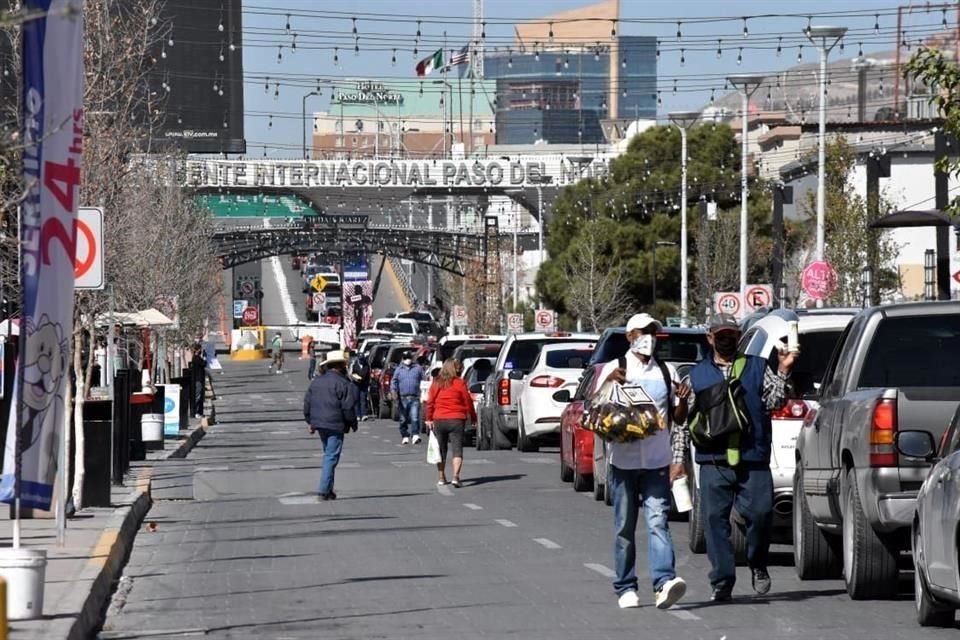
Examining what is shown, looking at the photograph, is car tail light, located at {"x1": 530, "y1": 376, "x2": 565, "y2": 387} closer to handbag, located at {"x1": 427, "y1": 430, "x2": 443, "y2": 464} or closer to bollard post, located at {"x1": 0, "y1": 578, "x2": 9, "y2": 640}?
handbag, located at {"x1": 427, "y1": 430, "x2": 443, "y2": 464}

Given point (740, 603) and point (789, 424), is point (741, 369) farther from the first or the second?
point (789, 424)

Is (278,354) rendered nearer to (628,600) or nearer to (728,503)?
(728,503)

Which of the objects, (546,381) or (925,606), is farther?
(546,381)

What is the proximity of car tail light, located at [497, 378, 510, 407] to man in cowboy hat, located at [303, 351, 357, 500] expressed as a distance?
463 inches

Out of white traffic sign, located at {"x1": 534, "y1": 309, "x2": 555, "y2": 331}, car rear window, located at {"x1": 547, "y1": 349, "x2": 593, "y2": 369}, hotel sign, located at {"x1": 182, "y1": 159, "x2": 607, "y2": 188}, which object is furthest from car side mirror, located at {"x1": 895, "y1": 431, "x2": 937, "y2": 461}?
hotel sign, located at {"x1": 182, "y1": 159, "x2": 607, "y2": 188}

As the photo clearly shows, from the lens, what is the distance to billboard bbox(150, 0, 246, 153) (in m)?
72.1

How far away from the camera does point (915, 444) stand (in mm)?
13742

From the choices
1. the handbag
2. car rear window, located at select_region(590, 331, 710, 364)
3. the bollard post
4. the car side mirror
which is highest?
car rear window, located at select_region(590, 331, 710, 364)

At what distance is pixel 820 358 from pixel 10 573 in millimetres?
7492

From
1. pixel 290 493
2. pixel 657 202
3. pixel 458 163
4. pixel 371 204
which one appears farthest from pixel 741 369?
pixel 371 204

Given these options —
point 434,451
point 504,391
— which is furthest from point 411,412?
point 434,451

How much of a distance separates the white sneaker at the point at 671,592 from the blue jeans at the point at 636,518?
6.8 inches

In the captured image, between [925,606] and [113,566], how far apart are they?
23.5ft

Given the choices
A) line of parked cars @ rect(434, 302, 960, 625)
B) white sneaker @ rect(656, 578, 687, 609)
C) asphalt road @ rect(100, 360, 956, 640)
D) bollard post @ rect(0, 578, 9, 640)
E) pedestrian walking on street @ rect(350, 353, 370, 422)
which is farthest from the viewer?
pedestrian walking on street @ rect(350, 353, 370, 422)
